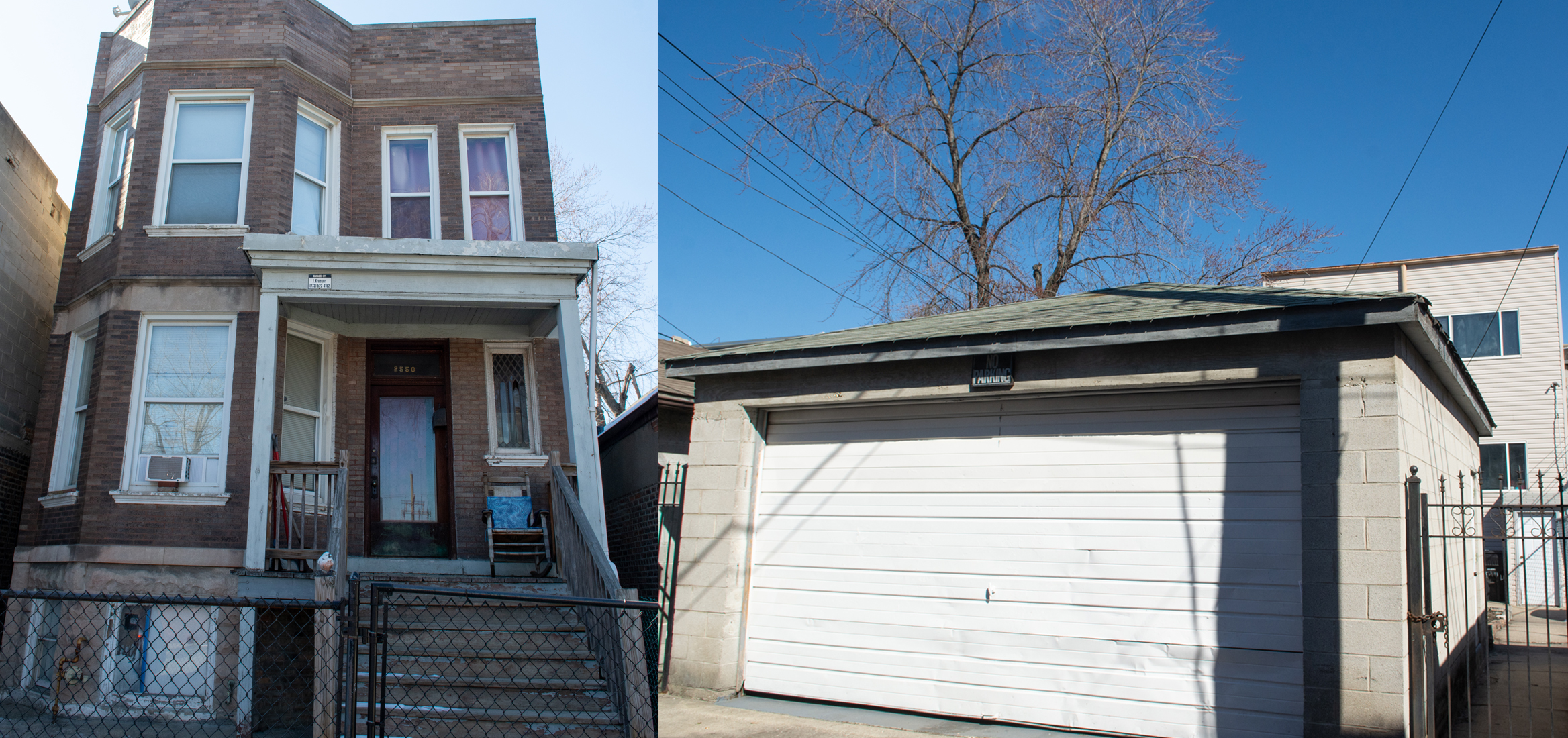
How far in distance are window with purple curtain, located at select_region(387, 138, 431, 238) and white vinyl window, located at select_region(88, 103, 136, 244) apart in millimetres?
2789

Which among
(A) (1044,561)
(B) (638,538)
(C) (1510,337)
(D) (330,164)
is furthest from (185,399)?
(C) (1510,337)

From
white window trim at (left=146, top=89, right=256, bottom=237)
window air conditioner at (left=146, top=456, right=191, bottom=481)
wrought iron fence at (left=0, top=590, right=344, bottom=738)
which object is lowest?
wrought iron fence at (left=0, top=590, right=344, bottom=738)

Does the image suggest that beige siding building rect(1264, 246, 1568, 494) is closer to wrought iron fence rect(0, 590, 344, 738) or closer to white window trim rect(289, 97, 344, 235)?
white window trim rect(289, 97, 344, 235)

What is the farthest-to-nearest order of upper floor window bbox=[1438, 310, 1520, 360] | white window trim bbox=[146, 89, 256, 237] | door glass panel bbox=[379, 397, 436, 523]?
upper floor window bbox=[1438, 310, 1520, 360]
door glass panel bbox=[379, 397, 436, 523]
white window trim bbox=[146, 89, 256, 237]

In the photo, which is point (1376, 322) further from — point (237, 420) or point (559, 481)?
point (237, 420)

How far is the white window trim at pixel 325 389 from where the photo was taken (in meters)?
Result: 11.5

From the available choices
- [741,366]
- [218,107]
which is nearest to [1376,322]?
[741,366]

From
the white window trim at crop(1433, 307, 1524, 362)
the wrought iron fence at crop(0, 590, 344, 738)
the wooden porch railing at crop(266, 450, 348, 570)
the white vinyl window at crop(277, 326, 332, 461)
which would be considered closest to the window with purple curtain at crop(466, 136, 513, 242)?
the white vinyl window at crop(277, 326, 332, 461)

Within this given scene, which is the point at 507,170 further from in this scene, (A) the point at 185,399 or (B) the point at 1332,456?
(B) the point at 1332,456

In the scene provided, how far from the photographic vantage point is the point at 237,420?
1070 centimetres

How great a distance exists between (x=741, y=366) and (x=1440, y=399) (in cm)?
586

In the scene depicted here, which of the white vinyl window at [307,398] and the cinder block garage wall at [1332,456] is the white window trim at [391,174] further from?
the cinder block garage wall at [1332,456]

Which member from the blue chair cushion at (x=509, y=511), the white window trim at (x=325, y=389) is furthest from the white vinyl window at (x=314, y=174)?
the blue chair cushion at (x=509, y=511)

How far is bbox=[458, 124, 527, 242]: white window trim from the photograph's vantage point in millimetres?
12617
